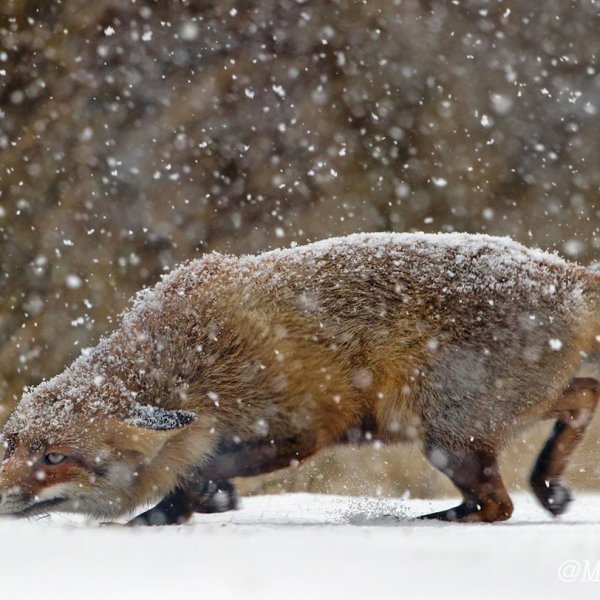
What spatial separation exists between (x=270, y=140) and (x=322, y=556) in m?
8.44

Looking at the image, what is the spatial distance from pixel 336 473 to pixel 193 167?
13.2 ft

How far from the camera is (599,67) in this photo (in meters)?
10.7

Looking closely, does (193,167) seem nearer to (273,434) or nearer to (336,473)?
(336,473)

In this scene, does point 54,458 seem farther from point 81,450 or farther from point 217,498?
point 217,498

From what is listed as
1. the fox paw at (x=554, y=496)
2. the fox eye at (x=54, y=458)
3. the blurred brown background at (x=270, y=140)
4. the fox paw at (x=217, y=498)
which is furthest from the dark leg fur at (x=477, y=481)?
the blurred brown background at (x=270, y=140)

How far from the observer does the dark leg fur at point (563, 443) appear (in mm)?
4539

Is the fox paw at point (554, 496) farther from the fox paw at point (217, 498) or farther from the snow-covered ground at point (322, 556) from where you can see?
the fox paw at point (217, 498)

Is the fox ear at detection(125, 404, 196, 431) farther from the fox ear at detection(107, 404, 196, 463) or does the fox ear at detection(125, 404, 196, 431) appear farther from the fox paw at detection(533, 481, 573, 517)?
the fox paw at detection(533, 481, 573, 517)

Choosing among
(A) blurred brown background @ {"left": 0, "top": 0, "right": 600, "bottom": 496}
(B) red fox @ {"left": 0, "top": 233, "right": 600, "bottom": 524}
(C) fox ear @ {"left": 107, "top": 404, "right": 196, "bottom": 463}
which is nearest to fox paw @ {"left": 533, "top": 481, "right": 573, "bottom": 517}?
(B) red fox @ {"left": 0, "top": 233, "right": 600, "bottom": 524}

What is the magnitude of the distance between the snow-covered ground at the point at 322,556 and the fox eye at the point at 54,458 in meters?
0.27

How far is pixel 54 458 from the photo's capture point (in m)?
4.06

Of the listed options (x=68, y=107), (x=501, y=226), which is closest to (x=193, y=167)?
(x=68, y=107)

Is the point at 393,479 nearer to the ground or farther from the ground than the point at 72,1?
nearer to the ground

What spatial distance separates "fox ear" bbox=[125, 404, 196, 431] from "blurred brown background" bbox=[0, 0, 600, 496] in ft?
19.4
